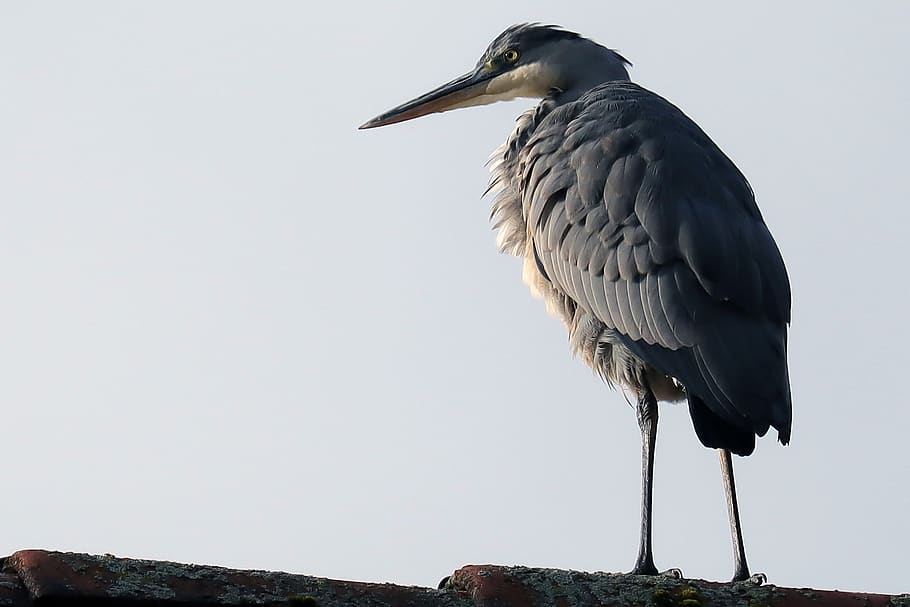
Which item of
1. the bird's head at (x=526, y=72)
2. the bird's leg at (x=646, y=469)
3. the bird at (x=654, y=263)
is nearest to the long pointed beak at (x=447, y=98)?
the bird's head at (x=526, y=72)

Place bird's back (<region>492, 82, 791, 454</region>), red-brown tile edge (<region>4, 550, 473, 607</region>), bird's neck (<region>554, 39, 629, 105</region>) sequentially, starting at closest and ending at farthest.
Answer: red-brown tile edge (<region>4, 550, 473, 607</region>), bird's back (<region>492, 82, 791, 454</region>), bird's neck (<region>554, 39, 629, 105</region>)

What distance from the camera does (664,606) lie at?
111 inches

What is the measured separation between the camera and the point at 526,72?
645 centimetres

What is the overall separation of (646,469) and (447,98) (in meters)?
2.59

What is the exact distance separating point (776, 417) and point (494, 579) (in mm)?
1716

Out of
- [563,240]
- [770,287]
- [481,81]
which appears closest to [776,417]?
[770,287]

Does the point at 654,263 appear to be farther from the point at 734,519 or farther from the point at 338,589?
the point at 338,589

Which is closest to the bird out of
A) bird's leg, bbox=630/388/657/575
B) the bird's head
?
bird's leg, bbox=630/388/657/575

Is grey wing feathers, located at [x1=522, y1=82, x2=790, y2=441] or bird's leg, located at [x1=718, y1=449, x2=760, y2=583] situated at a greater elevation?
grey wing feathers, located at [x1=522, y1=82, x2=790, y2=441]

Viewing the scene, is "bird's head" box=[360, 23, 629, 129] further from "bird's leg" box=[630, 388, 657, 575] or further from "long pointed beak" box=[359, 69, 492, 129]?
"bird's leg" box=[630, 388, 657, 575]

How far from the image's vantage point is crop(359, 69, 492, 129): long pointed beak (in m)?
6.71

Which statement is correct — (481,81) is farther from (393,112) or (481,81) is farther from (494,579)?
(494,579)

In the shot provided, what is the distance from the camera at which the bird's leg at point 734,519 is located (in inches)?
181

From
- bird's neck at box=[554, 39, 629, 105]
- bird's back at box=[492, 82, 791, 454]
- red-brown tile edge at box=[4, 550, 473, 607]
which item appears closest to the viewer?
red-brown tile edge at box=[4, 550, 473, 607]
